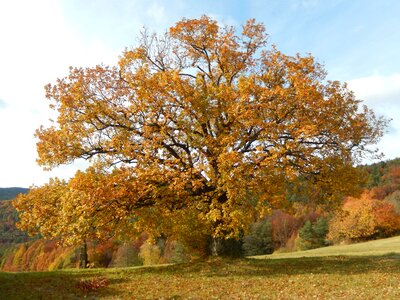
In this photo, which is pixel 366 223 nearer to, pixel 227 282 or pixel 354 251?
pixel 354 251

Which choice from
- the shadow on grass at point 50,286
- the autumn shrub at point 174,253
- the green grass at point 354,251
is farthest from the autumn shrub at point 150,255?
the shadow on grass at point 50,286

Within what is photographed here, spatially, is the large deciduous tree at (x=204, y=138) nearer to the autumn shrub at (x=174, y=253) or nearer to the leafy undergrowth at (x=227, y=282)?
the leafy undergrowth at (x=227, y=282)

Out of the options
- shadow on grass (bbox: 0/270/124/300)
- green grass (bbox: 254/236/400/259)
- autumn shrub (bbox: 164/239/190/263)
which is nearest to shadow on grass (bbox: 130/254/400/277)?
shadow on grass (bbox: 0/270/124/300)

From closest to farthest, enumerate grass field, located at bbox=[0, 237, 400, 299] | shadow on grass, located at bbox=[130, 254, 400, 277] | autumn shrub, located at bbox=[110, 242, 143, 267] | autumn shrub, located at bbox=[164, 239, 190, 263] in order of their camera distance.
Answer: grass field, located at bbox=[0, 237, 400, 299], shadow on grass, located at bbox=[130, 254, 400, 277], autumn shrub, located at bbox=[164, 239, 190, 263], autumn shrub, located at bbox=[110, 242, 143, 267]

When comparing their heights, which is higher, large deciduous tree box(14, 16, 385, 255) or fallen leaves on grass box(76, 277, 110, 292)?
large deciduous tree box(14, 16, 385, 255)

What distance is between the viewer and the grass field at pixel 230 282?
46.8 feet

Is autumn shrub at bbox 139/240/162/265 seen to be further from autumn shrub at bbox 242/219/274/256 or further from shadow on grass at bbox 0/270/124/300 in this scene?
shadow on grass at bbox 0/270/124/300

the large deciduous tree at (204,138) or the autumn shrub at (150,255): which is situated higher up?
the large deciduous tree at (204,138)

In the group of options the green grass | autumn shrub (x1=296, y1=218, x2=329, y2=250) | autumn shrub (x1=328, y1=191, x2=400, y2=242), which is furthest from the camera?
autumn shrub (x1=296, y1=218, x2=329, y2=250)

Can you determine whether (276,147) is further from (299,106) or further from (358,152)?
(358,152)

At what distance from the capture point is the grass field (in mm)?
14258

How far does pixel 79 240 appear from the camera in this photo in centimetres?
1783

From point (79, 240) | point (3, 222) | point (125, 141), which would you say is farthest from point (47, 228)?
point (3, 222)

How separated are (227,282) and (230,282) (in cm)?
14
